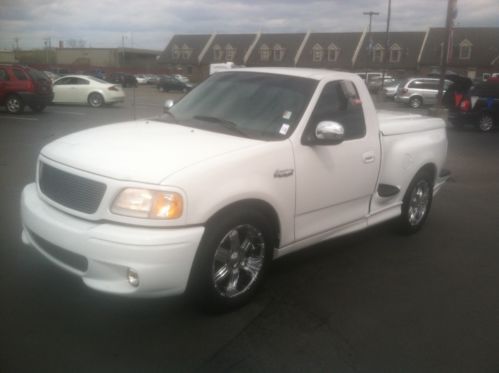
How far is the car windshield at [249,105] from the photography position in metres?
4.06

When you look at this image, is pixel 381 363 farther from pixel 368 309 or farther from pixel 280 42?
pixel 280 42

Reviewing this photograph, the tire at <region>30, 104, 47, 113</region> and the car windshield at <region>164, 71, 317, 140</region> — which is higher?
the car windshield at <region>164, 71, 317, 140</region>

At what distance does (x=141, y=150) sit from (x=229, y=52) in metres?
73.8

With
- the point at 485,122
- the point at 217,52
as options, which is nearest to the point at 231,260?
the point at 485,122

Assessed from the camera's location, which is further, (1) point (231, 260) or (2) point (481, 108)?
(2) point (481, 108)

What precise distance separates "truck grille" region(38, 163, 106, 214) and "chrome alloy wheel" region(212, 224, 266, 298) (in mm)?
885

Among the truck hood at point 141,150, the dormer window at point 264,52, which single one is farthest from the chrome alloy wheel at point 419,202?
the dormer window at point 264,52

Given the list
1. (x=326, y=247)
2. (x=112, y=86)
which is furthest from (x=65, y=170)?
(x=112, y=86)

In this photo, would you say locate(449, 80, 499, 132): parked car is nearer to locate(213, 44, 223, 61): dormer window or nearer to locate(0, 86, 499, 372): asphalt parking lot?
locate(0, 86, 499, 372): asphalt parking lot

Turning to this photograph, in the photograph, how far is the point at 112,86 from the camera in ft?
72.8

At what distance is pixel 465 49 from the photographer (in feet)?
202

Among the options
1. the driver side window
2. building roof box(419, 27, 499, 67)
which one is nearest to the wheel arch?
the driver side window

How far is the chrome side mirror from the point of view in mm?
3861

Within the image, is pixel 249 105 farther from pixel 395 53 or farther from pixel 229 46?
pixel 229 46
